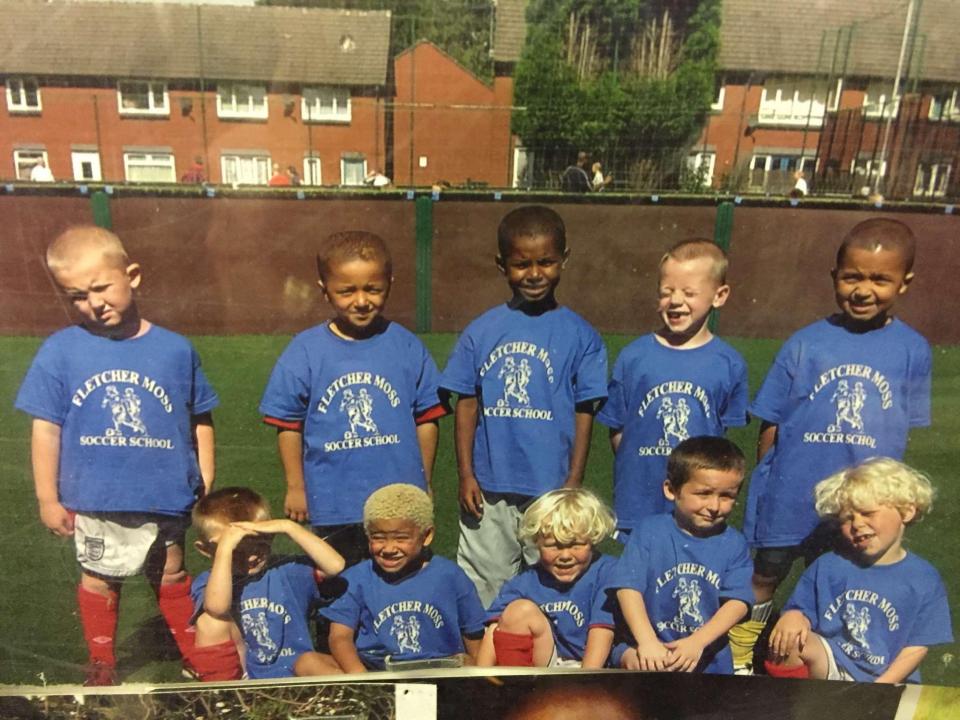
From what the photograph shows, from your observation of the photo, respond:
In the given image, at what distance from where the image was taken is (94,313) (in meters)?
1.26

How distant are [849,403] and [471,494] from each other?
29.0 inches

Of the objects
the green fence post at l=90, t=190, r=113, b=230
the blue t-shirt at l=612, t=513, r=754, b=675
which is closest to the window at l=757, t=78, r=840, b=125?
the blue t-shirt at l=612, t=513, r=754, b=675

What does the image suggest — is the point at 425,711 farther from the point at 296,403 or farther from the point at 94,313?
the point at 94,313

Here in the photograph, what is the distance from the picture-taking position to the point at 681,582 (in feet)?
4.50

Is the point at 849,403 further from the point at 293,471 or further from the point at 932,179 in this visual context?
the point at 293,471

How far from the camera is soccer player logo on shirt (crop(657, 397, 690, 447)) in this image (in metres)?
1.34

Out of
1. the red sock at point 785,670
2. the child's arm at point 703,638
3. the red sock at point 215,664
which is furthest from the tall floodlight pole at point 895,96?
the red sock at point 215,664

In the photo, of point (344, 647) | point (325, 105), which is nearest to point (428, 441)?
point (344, 647)

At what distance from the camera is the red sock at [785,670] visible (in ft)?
4.57

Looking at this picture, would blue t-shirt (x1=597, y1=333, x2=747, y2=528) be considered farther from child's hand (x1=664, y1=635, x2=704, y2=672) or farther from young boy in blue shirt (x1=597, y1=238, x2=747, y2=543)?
child's hand (x1=664, y1=635, x2=704, y2=672)

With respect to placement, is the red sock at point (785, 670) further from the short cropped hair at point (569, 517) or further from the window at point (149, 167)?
the window at point (149, 167)

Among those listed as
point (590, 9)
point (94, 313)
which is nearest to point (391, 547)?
point (94, 313)

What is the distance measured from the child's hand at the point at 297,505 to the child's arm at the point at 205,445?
160 mm

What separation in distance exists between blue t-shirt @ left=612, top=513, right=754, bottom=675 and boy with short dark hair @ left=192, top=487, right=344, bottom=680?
1.93 ft
